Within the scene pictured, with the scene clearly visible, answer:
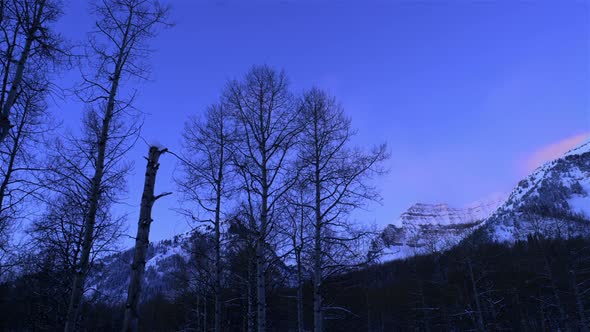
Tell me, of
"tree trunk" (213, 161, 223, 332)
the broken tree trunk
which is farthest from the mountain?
the broken tree trunk

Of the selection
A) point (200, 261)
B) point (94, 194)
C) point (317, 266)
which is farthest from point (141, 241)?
point (200, 261)

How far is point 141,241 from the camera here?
5.56 metres

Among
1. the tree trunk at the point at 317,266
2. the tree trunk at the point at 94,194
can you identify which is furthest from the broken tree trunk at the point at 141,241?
the tree trunk at the point at 317,266

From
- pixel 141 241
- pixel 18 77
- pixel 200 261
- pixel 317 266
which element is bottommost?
pixel 141 241

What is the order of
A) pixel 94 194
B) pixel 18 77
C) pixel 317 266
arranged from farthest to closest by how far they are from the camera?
pixel 317 266, pixel 94 194, pixel 18 77

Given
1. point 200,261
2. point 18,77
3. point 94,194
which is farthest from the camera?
point 200,261

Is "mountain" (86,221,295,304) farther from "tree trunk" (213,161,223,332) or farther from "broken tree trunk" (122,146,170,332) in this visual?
"broken tree trunk" (122,146,170,332)

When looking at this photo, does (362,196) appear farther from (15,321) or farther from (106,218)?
(15,321)

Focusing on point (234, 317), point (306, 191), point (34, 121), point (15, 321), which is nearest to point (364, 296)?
point (234, 317)

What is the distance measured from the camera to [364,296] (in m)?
62.4

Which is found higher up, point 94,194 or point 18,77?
point 18,77

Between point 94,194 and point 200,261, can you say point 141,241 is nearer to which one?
point 94,194

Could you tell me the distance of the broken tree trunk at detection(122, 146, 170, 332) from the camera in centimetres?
516

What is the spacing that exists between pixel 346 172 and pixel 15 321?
171ft
